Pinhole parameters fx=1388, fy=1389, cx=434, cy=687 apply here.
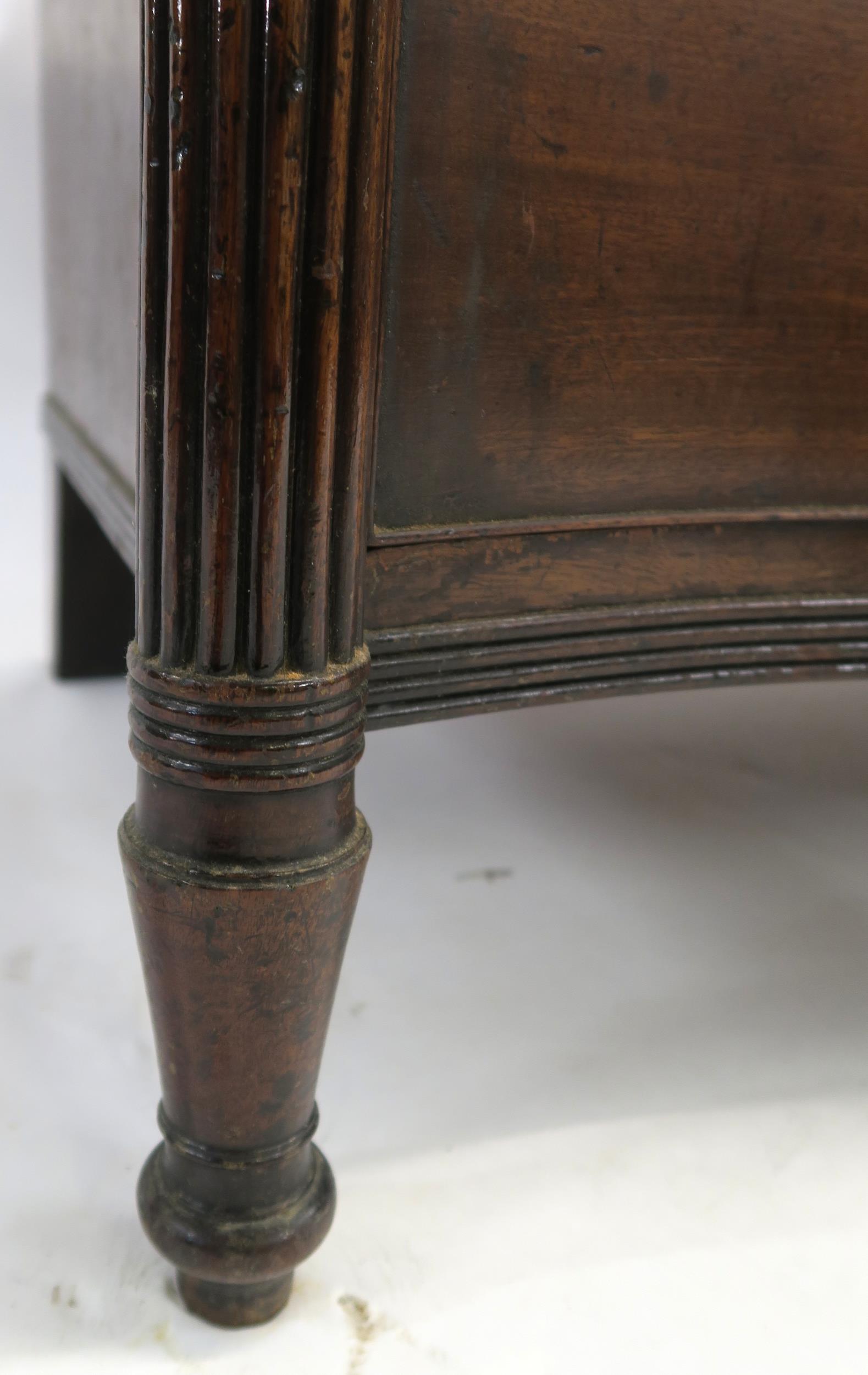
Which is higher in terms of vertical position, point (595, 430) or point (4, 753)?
point (595, 430)

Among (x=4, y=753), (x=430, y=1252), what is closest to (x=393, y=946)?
(x=430, y=1252)

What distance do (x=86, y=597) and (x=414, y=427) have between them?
872 millimetres

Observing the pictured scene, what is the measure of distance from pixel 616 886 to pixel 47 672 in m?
0.67

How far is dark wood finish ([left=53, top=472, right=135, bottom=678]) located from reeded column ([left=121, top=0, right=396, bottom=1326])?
2.62 feet

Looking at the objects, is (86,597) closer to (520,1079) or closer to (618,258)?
(520,1079)

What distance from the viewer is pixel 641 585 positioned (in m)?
0.66

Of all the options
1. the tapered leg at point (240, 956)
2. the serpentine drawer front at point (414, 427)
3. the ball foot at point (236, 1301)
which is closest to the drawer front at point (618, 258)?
the serpentine drawer front at point (414, 427)

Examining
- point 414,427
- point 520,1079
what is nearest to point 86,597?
point 520,1079

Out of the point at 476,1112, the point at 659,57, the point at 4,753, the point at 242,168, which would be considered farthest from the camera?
the point at 4,753

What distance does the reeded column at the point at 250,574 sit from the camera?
46 cm

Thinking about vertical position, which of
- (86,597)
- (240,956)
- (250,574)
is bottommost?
(86,597)

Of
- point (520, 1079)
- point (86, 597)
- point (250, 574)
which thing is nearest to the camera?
point (250, 574)

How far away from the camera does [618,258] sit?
59cm

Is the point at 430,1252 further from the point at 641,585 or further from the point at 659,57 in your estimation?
the point at 659,57
